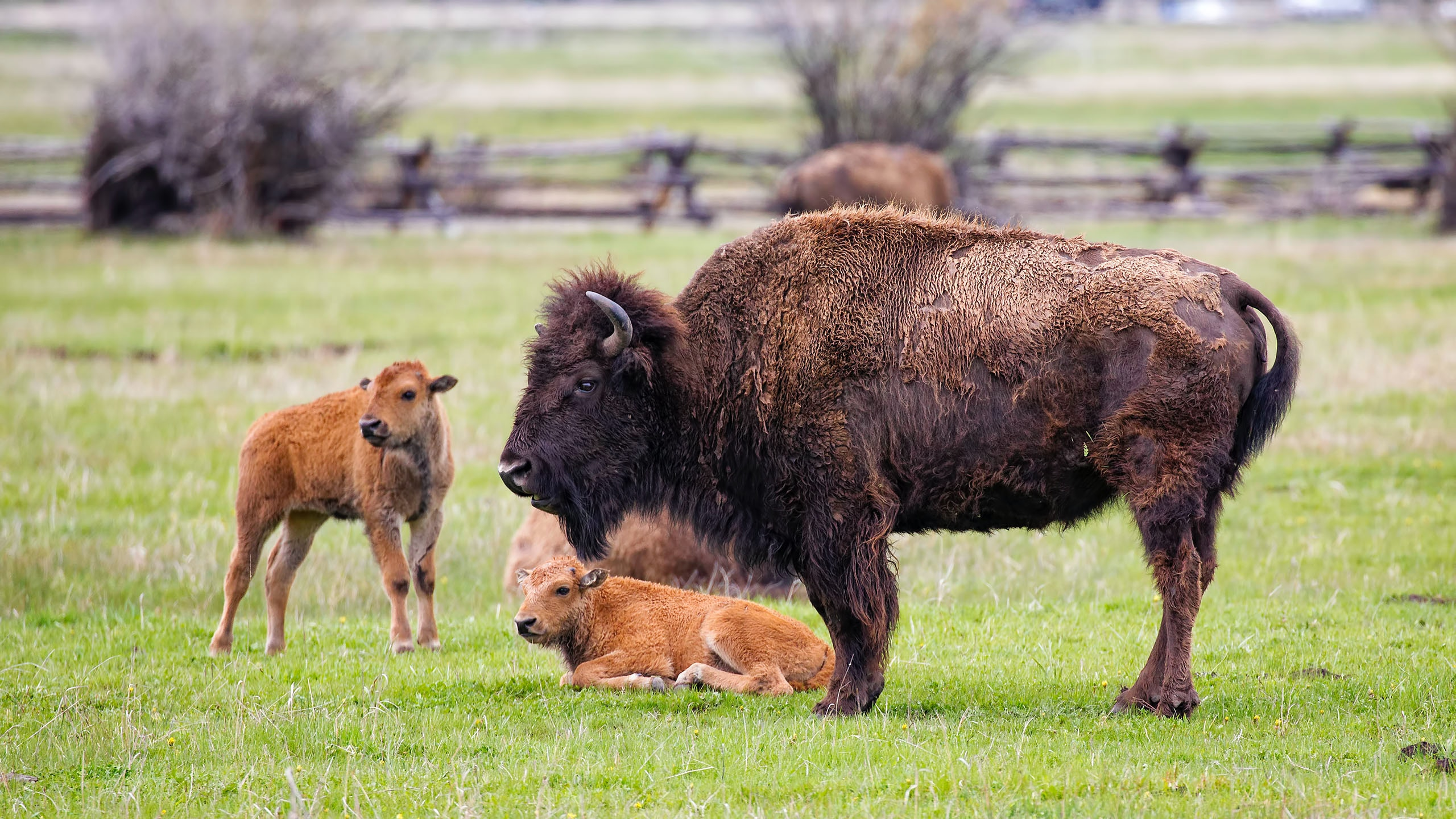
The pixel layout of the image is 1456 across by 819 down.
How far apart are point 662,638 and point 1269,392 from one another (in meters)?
3.28

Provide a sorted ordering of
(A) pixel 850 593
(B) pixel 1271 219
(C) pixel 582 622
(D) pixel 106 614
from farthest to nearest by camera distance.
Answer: (B) pixel 1271 219
(D) pixel 106 614
(C) pixel 582 622
(A) pixel 850 593

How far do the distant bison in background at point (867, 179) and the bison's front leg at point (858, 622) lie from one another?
56.7 ft

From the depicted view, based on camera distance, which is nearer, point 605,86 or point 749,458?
point 749,458

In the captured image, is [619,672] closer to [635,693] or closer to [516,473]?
[635,693]

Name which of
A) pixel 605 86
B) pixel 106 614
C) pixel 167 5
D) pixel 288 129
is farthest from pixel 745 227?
pixel 605 86

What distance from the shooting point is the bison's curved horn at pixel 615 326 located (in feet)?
23.0

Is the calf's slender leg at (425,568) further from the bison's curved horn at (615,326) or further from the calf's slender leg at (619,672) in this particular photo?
the bison's curved horn at (615,326)

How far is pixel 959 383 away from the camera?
22.7 feet

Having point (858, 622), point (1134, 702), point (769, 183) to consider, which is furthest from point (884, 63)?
point (1134, 702)

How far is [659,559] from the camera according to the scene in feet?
31.7

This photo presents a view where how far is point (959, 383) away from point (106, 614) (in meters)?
5.66

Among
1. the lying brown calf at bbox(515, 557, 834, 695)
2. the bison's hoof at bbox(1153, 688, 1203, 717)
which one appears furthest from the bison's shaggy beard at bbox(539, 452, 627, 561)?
the bison's hoof at bbox(1153, 688, 1203, 717)

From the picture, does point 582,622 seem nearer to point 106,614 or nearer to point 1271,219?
point 106,614

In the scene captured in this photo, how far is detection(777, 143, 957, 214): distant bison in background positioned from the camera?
24219mm
